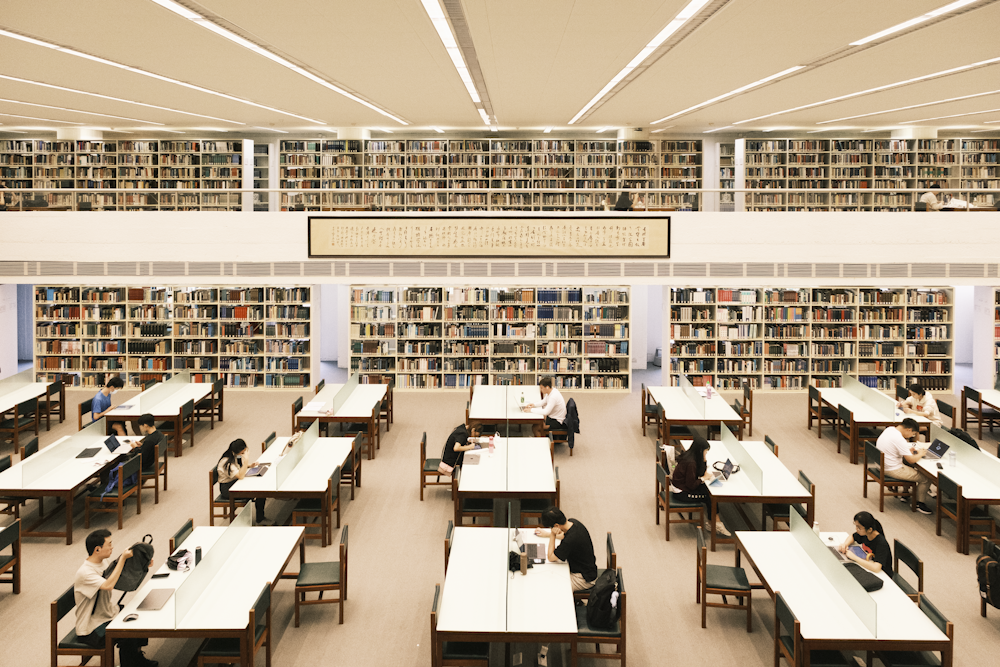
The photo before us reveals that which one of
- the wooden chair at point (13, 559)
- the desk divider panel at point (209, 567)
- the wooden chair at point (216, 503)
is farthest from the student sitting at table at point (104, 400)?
the desk divider panel at point (209, 567)

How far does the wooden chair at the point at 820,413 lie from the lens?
31.4ft

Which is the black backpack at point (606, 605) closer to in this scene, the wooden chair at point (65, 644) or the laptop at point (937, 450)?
the wooden chair at point (65, 644)

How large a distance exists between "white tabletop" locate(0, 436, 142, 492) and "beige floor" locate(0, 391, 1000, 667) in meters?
0.57

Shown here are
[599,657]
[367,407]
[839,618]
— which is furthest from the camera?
[367,407]

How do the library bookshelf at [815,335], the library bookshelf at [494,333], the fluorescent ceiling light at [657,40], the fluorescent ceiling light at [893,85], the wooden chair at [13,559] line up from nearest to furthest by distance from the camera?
the wooden chair at [13,559]
the fluorescent ceiling light at [657,40]
the fluorescent ceiling light at [893,85]
the library bookshelf at [815,335]
the library bookshelf at [494,333]

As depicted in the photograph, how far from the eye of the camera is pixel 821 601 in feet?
14.4

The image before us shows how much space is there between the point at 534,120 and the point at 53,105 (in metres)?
7.74

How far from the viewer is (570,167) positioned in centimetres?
1483

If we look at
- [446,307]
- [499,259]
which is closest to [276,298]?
[446,307]

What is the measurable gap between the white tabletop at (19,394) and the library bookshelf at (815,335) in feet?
30.9

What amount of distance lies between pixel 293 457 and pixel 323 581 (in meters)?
1.89

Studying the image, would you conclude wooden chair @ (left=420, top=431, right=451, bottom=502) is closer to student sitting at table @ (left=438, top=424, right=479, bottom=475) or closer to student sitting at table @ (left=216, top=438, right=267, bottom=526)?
student sitting at table @ (left=438, top=424, right=479, bottom=475)

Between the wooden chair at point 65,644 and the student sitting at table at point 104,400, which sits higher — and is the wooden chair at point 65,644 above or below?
below

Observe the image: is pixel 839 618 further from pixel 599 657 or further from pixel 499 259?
pixel 499 259
